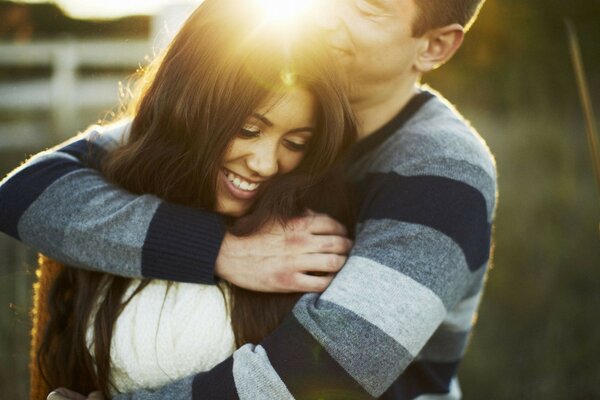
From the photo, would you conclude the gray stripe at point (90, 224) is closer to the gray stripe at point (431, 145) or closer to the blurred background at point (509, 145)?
the blurred background at point (509, 145)

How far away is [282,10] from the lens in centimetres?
153

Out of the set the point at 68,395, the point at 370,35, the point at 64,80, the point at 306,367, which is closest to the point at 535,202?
the point at 370,35

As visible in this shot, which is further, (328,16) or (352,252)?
(328,16)

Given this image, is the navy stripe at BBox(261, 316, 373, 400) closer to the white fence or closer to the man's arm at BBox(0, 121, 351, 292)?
the man's arm at BBox(0, 121, 351, 292)

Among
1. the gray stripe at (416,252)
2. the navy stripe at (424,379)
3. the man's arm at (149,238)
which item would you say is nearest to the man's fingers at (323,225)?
the man's arm at (149,238)

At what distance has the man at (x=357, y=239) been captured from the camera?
1.36 meters

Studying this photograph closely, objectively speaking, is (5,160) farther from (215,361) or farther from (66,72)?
(215,361)

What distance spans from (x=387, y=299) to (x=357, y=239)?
186 mm

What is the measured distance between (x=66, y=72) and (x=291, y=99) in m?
6.03

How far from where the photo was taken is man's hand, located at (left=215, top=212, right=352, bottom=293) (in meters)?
1.49

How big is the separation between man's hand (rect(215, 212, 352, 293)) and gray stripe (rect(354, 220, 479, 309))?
0.27 ft

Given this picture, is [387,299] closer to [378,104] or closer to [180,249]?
[180,249]

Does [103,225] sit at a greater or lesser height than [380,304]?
greater

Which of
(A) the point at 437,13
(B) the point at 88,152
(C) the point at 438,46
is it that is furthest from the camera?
(C) the point at 438,46
